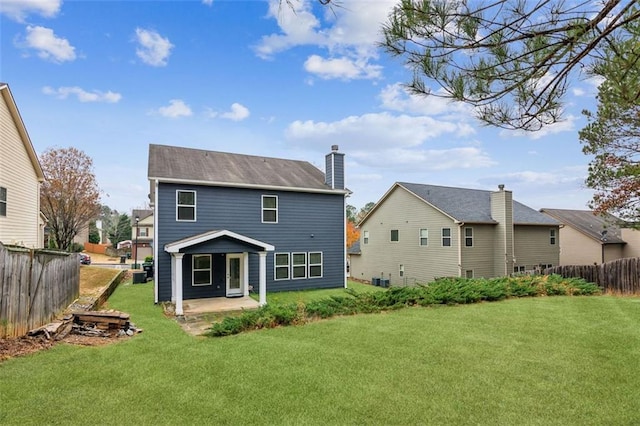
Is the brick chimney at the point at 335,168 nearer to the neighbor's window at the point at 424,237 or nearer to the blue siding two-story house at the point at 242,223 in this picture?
the blue siding two-story house at the point at 242,223

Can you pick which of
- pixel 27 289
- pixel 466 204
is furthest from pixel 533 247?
pixel 27 289

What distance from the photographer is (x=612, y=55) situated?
351 cm

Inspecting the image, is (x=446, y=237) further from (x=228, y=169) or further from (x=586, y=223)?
(x=586, y=223)

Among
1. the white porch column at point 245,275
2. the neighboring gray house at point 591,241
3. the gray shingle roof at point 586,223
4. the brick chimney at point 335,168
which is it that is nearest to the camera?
the white porch column at point 245,275

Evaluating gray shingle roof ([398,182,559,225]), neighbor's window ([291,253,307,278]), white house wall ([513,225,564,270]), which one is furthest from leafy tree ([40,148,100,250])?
white house wall ([513,225,564,270])

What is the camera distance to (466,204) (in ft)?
68.8

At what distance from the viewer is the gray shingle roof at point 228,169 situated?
13789mm

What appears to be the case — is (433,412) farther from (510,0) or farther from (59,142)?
(59,142)

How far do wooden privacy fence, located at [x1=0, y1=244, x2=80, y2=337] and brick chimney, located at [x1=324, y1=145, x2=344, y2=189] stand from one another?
10703 mm

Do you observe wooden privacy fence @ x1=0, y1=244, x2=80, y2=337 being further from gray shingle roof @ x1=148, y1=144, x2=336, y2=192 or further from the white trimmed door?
the white trimmed door

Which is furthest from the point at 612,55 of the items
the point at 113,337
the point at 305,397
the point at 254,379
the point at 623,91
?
the point at 113,337

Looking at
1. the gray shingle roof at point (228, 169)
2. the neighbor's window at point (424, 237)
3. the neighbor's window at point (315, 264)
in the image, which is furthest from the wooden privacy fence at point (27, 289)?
the neighbor's window at point (424, 237)

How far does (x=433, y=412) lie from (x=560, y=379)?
2.25 metres

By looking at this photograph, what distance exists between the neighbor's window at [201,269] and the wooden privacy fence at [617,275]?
14.5 meters
